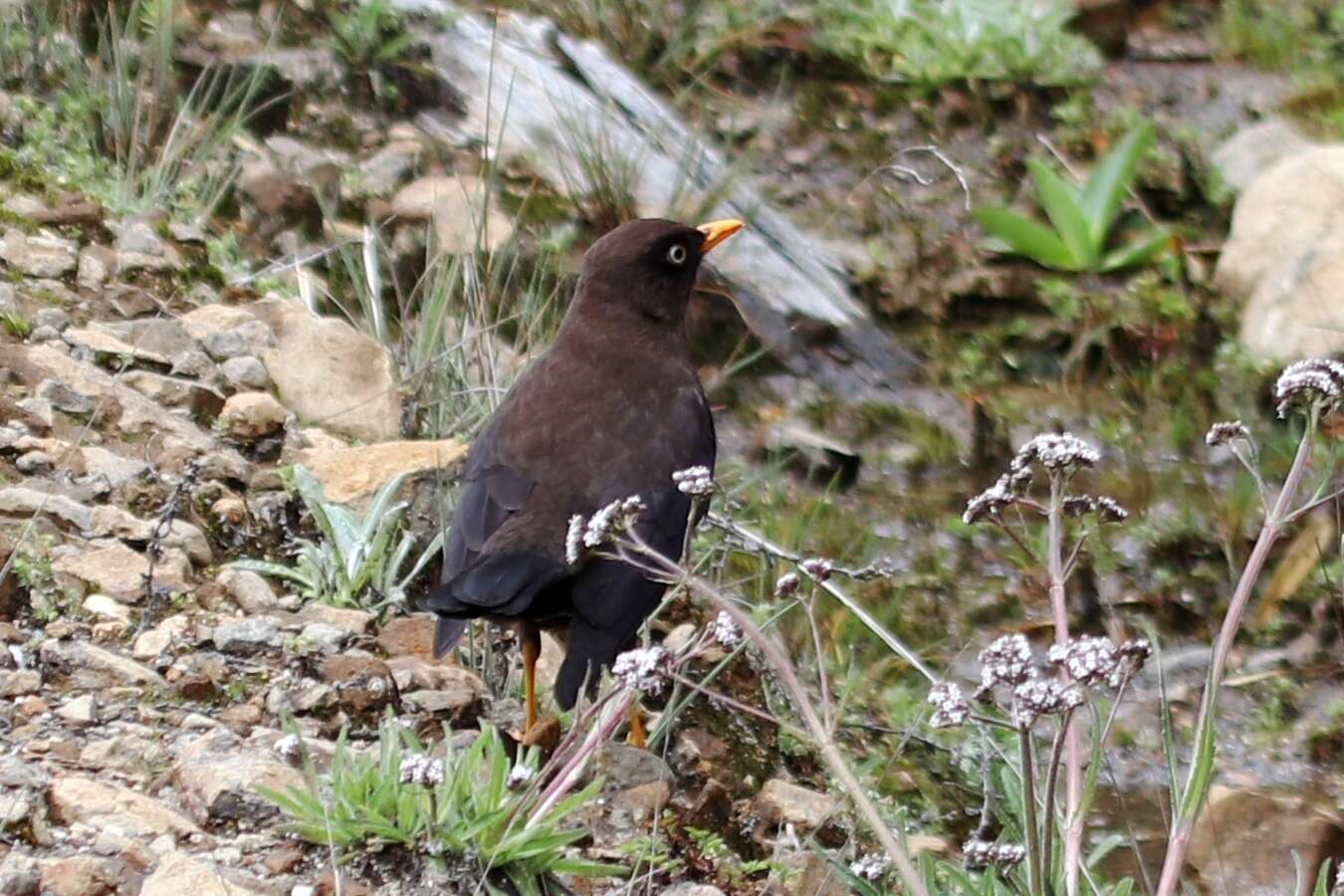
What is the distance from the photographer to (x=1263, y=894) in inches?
181

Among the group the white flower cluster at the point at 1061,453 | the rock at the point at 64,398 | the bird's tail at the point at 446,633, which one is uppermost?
the white flower cluster at the point at 1061,453

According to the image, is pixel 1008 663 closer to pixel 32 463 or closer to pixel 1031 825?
pixel 1031 825

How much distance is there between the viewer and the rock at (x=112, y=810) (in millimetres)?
3254

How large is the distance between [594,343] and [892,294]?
10.2 ft

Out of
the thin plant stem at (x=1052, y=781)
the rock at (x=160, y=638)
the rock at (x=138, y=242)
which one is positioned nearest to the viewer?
the thin plant stem at (x=1052, y=781)

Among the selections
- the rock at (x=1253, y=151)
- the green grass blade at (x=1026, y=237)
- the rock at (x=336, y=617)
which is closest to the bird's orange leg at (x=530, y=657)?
the rock at (x=336, y=617)

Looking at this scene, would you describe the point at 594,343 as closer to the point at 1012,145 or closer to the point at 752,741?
the point at 752,741

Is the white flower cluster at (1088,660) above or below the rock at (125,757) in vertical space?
above

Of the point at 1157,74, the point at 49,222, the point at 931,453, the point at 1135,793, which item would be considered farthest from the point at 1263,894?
the point at 1157,74

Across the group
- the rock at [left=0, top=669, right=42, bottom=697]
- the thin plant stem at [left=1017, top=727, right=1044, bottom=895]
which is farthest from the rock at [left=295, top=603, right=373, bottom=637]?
the thin plant stem at [left=1017, top=727, right=1044, bottom=895]

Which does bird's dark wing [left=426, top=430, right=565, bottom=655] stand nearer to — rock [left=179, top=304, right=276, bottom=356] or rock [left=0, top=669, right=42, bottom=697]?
rock [left=0, top=669, right=42, bottom=697]

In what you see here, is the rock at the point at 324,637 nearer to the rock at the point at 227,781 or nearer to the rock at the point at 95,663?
the rock at the point at 95,663

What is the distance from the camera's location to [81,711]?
3.66m

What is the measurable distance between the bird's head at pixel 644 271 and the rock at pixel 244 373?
0.87 meters
